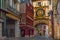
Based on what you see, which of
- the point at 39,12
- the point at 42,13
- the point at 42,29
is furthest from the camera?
the point at 42,29

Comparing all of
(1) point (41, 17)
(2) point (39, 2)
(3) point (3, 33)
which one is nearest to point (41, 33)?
(1) point (41, 17)

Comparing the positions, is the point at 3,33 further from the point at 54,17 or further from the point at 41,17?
the point at 41,17

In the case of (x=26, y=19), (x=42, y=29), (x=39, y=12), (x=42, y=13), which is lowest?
(x=42, y=29)

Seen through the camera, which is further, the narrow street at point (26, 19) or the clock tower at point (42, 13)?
the clock tower at point (42, 13)

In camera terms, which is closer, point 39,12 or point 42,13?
point 39,12

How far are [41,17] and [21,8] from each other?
57.8ft

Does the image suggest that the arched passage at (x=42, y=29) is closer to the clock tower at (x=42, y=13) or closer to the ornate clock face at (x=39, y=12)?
the clock tower at (x=42, y=13)

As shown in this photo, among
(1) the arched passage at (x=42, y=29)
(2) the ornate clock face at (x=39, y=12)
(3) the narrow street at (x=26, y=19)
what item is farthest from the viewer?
(1) the arched passage at (x=42, y=29)

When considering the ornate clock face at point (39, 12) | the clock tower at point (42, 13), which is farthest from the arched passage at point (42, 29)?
the ornate clock face at point (39, 12)

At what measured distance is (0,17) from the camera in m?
18.1

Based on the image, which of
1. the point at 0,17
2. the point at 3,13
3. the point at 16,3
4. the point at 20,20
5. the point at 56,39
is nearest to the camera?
the point at 56,39

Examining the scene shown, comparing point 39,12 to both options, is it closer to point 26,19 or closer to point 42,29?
point 42,29

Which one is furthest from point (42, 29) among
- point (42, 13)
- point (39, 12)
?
point (39, 12)

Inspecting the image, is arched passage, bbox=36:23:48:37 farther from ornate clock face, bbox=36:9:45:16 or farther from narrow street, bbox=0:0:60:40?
ornate clock face, bbox=36:9:45:16
